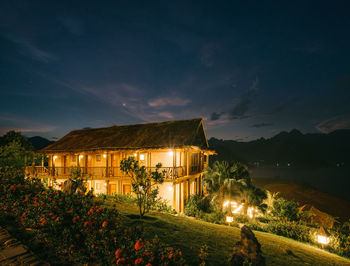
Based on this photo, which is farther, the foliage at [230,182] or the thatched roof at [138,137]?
the thatched roof at [138,137]

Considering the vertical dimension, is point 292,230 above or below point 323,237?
below

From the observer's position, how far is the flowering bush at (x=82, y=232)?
148 inches

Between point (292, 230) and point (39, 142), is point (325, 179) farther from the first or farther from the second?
point (39, 142)

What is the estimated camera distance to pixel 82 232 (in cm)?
453

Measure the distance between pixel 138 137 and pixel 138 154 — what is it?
2.04 metres

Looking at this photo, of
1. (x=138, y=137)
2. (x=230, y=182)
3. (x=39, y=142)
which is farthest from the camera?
(x=39, y=142)

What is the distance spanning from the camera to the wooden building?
57.0 feet

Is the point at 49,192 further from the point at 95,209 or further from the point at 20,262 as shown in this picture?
the point at 20,262

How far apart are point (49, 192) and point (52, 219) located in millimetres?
2100

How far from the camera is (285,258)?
7617 mm

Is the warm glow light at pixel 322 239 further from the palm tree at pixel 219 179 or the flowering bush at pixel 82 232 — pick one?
the flowering bush at pixel 82 232

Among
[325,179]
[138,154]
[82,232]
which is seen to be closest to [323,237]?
[82,232]

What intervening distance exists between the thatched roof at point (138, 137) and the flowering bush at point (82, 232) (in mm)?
11330

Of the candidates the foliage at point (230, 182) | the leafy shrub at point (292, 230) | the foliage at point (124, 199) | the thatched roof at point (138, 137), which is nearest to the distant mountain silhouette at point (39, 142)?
the thatched roof at point (138, 137)
